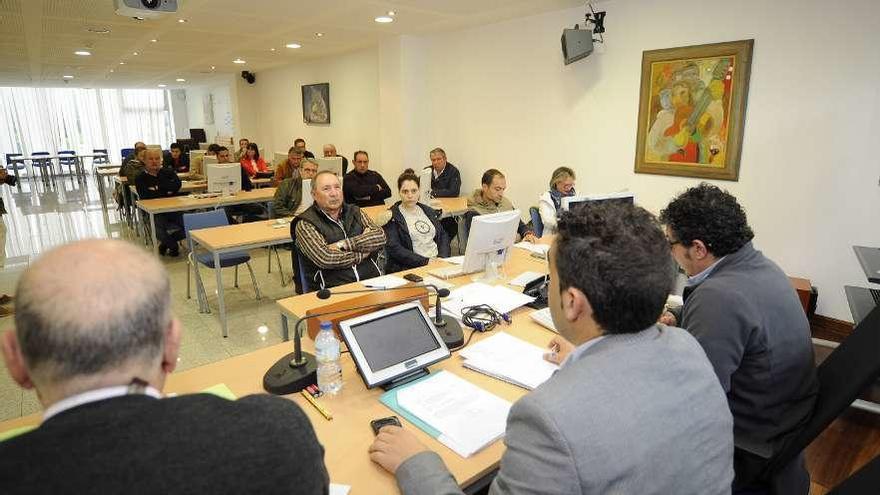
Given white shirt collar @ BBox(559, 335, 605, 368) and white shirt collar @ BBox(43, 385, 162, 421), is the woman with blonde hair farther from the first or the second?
white shirt collar @ BBox(43, 385, 162, 421)

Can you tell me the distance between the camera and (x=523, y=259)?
3178mm

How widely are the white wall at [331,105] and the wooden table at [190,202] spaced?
7.39ft

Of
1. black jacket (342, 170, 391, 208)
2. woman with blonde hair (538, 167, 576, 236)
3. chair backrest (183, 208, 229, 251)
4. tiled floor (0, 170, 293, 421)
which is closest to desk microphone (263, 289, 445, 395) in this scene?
tiled floor (0, 170, 293, 421)

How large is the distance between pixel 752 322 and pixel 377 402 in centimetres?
114

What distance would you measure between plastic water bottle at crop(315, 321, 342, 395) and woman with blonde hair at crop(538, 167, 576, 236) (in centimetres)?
261

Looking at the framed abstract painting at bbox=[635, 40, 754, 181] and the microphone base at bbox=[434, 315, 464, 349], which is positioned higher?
the framed abstract painting at bbox=[635, 40, 754, 181]

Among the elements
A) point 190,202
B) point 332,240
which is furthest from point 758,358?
point 190,202

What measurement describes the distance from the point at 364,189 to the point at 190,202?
198 cm

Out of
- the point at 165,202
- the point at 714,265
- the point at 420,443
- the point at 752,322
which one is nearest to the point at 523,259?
the point at 714,265

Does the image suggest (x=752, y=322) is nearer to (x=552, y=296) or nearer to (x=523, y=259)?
(x=552, y=296)

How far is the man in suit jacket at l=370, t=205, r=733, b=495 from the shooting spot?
0.81 metres

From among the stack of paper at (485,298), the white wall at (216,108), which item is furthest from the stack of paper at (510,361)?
the white wall at (216,108)

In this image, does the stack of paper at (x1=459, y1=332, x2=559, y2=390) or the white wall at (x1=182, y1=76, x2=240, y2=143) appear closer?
the stack of paper at (x1=459, y1=332, x2=559, y2=390)

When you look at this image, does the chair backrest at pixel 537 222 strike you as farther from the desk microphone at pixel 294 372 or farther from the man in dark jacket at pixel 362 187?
the desk microphone at pixel 294 372
